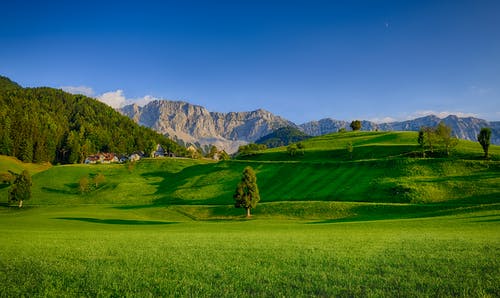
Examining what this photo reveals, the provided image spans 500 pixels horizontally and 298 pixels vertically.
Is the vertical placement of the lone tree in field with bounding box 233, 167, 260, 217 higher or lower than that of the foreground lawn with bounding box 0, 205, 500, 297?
lower

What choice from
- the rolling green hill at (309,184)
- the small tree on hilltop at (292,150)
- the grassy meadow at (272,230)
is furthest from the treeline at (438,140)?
the small tree on hilltop at (292,150)

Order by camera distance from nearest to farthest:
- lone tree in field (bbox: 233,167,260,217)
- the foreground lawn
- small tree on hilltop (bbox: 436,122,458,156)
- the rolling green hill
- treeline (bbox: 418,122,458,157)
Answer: the foreground lawn < the rolling green hill < lone tree in field (bbox: 233,167,260,217) < small tree on hilltop (bbox: 436,122,458,156) < treeline (bbox: 418,122,458,157)

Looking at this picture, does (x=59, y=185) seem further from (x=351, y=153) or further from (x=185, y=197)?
(x=351, y=153)


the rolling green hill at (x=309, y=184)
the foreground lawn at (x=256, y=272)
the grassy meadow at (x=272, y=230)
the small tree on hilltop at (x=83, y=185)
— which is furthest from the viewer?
the small tree on hilltop at (x=83, y=185)

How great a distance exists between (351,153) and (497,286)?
12649 centimetres

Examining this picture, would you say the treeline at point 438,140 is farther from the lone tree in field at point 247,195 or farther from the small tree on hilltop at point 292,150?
the lone tree in field at point 247,195

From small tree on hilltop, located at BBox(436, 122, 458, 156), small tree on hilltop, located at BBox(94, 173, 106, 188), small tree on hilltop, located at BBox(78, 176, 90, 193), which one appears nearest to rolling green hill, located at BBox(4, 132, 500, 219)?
small tree on hilltop, located at BBox(94, 173, 106, 188)

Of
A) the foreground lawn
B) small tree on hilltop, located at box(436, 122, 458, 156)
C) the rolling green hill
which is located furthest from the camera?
small tree on hilltop, located at box(436, 122, 458, 156)

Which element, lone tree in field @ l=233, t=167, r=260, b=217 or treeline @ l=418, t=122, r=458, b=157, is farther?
treeline @ l=418, t=122, r=458, b=157

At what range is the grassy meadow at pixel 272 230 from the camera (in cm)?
1115

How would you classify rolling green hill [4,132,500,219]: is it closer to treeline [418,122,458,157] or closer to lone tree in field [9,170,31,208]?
treeline [418,122,458,157]

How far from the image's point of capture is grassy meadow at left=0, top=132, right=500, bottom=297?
11.1 meters

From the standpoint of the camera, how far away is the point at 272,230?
135ft

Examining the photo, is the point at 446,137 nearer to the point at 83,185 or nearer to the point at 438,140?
the point at 438,140
